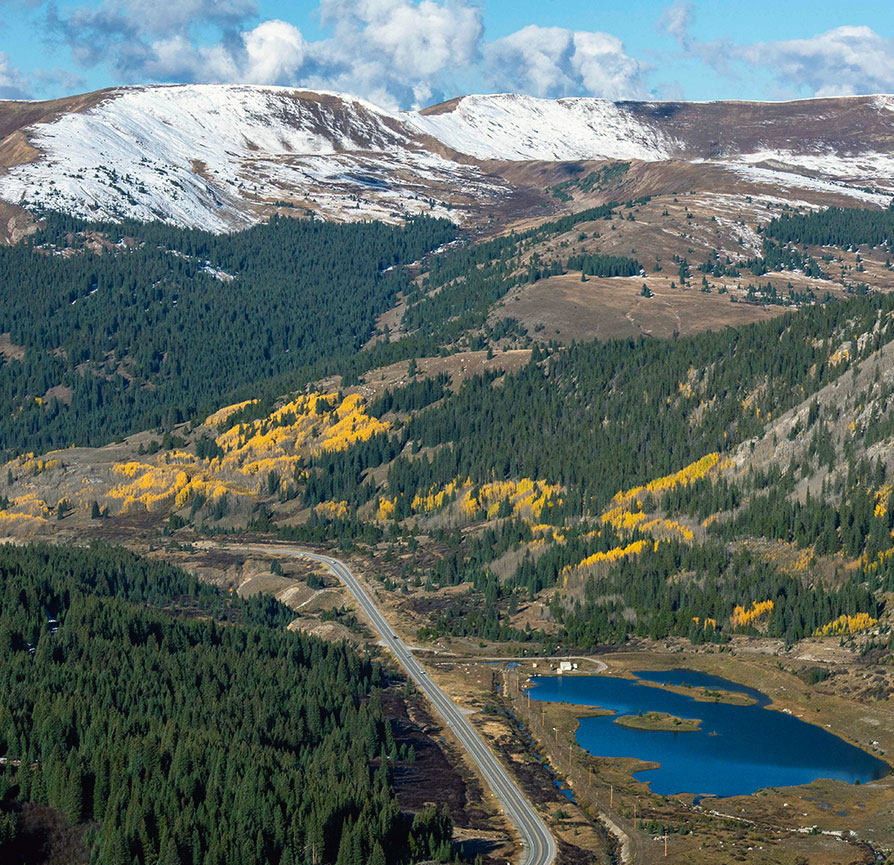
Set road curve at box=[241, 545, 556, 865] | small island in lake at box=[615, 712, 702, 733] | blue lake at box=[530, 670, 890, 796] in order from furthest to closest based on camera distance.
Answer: small island in lake at box=[615, 712, 702, 733] < blue lake at box=[530, 670, 890, 796] < road curve at box=[241, 545, 556, 865]

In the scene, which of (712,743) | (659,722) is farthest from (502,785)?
(659,722)

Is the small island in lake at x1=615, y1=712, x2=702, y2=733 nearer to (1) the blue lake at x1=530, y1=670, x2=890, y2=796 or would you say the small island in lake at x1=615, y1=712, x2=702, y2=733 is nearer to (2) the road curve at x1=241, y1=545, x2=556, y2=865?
(1) the blue lake at x1=530, y1=670, x2=890, y2=796

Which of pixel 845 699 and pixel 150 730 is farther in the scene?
pixel 845 699

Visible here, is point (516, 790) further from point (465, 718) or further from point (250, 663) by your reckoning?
point (250, 663)

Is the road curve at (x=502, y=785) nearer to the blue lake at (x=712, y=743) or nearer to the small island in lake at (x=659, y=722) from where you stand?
the blue lake at (x=712, y=743)

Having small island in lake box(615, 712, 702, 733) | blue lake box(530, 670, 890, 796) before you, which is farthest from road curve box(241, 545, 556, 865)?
small island in lake box(615, 712, 702, 733)

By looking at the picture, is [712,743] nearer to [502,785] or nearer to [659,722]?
[659,722]

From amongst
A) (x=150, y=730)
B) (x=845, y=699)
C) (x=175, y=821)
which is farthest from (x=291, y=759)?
(x=845, y=699)
